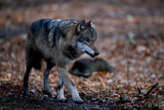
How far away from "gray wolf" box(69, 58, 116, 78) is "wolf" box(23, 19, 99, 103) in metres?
2.14

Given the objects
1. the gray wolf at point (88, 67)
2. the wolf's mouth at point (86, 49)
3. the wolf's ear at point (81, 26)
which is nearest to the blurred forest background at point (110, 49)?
the gray wolf at point (88, 67)

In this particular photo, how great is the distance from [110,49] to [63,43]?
642cm

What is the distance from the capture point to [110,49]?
11492 millimetres

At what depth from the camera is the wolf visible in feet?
16.8

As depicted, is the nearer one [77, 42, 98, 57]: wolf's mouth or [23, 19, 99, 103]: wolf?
[77, 42, 98, 57]: wolf's mouth

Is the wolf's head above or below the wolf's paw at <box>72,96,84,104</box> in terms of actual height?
above

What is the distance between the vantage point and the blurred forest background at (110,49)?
5.49 metres

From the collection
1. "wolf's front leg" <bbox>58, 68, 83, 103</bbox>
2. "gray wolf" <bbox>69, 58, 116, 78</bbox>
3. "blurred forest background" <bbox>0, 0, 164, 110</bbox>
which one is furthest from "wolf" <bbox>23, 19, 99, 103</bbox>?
"gray wolf" <bbox>69, 58, 116, 78</bbox>

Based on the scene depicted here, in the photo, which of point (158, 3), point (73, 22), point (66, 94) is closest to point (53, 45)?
point (73, 22)

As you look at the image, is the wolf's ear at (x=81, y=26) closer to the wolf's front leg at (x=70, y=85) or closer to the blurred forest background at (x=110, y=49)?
the wolf's front leg at (x=70, y=85)

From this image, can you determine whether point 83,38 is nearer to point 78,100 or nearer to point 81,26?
point 81,26

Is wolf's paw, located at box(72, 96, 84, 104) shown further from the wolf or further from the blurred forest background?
the blurred forest background

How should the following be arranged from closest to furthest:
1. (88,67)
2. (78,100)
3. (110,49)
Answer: (78,100) < (88,67) < (110,49)

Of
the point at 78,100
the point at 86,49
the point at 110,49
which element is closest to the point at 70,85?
the point at 78,100
